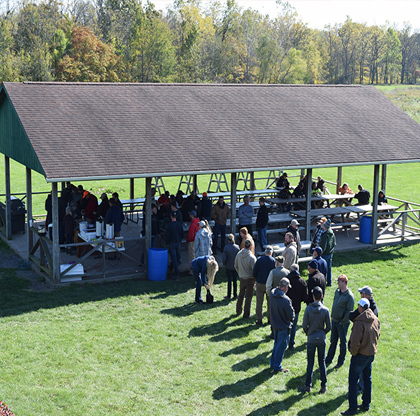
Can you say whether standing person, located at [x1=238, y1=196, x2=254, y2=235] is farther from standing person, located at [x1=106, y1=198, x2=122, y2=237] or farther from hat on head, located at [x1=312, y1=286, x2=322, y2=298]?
hat on head, located at [x1=312, y1=286, x2=322, y2=298]

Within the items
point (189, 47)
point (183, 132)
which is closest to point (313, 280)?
point (183, 132)

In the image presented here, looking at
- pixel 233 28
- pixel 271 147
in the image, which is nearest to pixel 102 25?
pixel 233 28

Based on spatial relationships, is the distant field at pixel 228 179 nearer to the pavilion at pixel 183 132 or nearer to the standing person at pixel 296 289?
the pavilion at pixel 183 132

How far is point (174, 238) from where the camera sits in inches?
548

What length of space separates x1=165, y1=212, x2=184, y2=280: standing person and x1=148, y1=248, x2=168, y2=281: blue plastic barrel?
20 centimetres

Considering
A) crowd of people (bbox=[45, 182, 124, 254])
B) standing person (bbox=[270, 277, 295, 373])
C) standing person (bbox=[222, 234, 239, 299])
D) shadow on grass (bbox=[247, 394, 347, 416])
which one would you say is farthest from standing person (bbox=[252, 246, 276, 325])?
crowd of people (bbox=[45, 182, 124, 254])

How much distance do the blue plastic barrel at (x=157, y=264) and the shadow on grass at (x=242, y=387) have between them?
518 centimetres

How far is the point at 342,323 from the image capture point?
9.41 m

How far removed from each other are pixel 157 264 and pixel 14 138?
5587 mm

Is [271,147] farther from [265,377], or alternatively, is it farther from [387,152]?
[265,377]

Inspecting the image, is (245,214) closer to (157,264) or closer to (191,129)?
(191,129)

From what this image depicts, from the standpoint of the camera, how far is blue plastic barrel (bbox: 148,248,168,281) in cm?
1391

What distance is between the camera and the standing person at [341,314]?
904 centimetres

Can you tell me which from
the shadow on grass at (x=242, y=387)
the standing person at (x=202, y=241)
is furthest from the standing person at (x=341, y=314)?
the standing person at (x=202, y=241)
